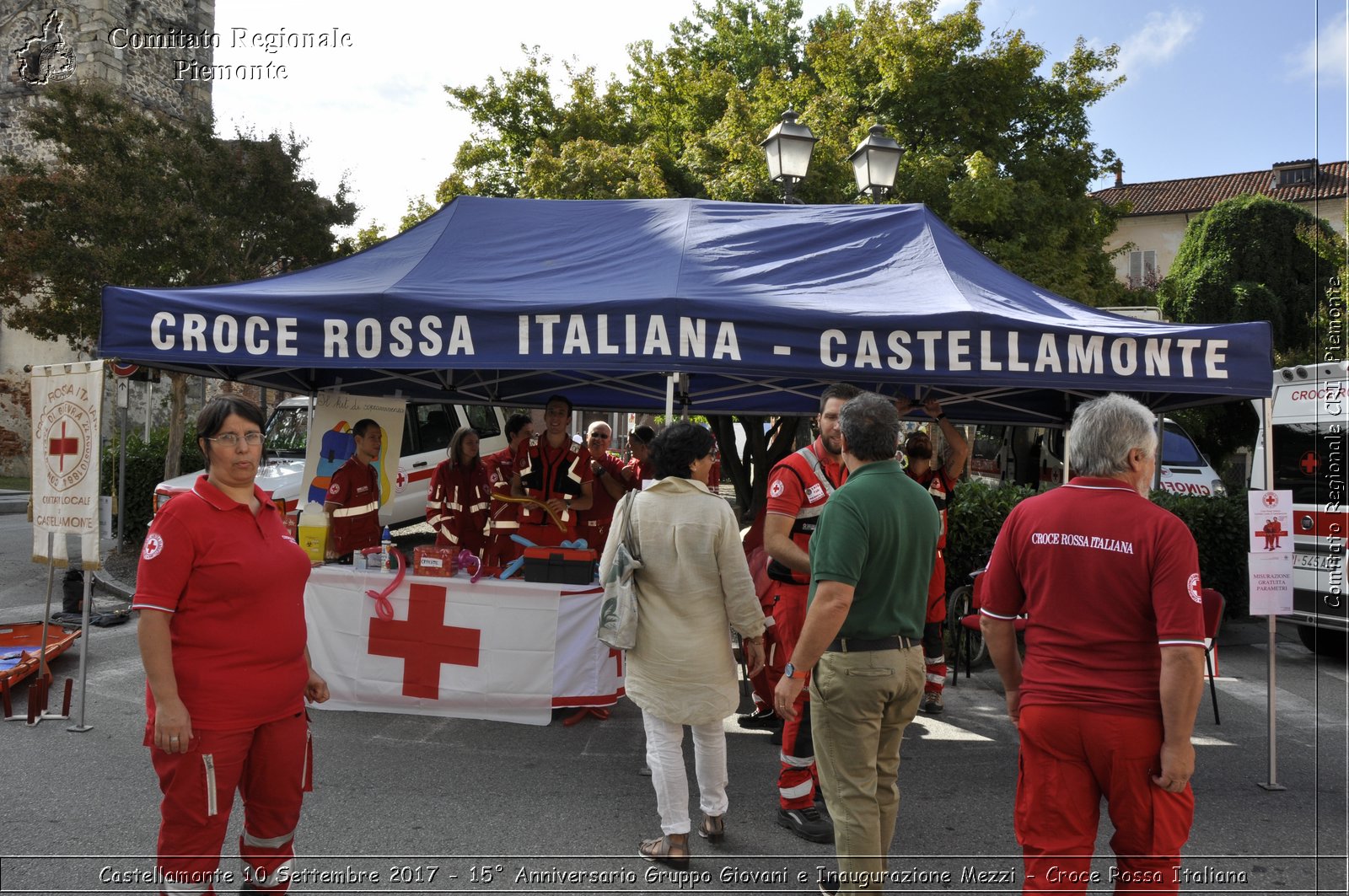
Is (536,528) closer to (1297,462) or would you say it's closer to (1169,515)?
(1169,515)

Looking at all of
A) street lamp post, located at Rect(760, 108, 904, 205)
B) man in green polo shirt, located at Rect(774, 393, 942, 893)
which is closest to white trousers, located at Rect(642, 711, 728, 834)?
man in green polo shirt, located at Rect(774, 393, 942, 893)

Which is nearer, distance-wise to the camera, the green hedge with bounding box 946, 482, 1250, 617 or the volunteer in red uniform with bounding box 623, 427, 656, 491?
the volunteer in red uniform with bounding box 623, 427, 656, 491

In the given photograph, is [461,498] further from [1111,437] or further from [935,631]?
[1111,437]

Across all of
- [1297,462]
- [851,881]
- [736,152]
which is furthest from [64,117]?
[1297,462]

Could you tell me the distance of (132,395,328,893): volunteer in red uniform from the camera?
2.58 m

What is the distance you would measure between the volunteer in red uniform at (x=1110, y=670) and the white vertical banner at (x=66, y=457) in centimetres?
518

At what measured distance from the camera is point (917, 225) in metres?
6.26

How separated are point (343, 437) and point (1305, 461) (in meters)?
8.33

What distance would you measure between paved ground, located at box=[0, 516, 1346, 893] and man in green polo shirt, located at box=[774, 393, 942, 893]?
84 centimetres

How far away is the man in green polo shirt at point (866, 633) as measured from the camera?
9.70ft

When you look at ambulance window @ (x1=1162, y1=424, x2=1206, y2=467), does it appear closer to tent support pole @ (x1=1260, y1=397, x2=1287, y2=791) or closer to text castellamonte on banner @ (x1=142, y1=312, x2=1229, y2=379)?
tent support pole @ (x1=1260, y1=397, x2=1287, y2=791)

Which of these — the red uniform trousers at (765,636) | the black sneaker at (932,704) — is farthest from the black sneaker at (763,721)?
the black sneaker at (932,704)

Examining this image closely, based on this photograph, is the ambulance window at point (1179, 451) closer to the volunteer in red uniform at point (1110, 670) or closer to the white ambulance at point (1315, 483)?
the white ambulance at point (1315, 483)

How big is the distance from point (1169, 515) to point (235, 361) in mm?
4505
